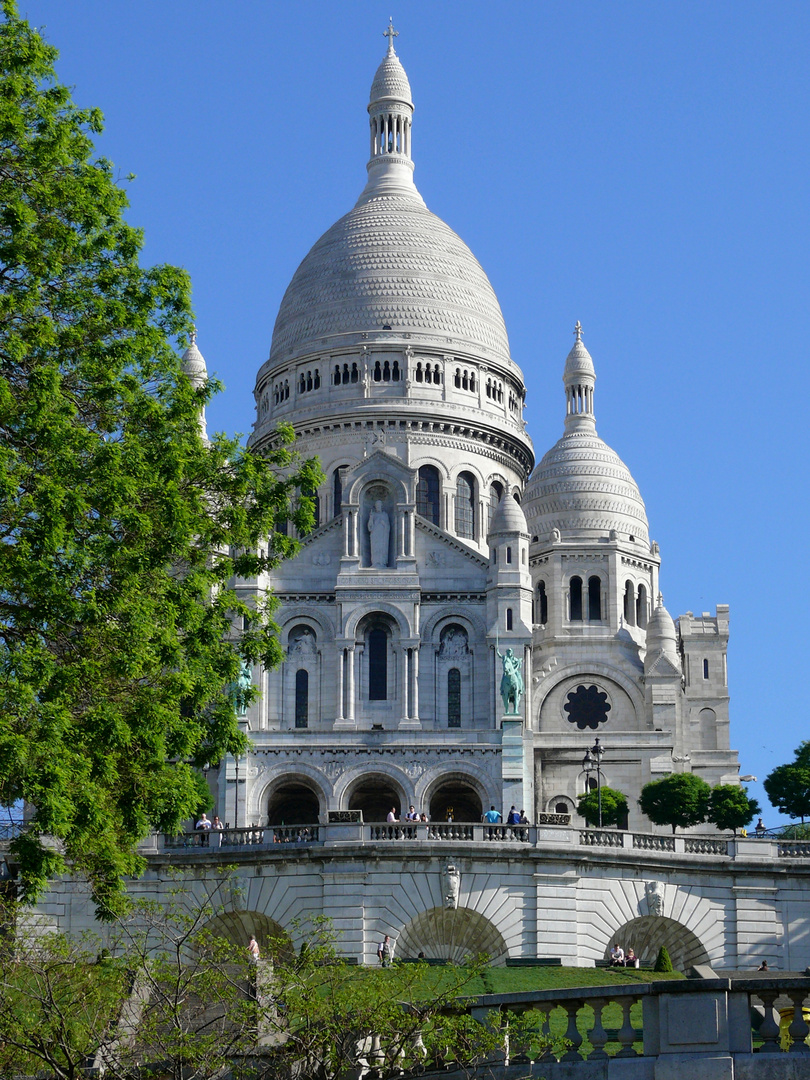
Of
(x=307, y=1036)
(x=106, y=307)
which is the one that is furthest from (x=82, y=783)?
(x=106, y=307)

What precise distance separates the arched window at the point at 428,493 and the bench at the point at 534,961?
157 feet

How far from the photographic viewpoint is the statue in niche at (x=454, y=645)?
8062 centimetres

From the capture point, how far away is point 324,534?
273ft

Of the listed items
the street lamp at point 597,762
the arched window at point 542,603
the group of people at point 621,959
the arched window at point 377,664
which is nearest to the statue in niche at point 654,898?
the group of people at point 621,959

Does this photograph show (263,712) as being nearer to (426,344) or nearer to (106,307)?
(426,344)

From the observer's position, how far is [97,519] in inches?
1222

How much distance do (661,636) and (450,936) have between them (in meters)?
Result: 42.2

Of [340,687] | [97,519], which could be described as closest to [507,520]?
[340,687]

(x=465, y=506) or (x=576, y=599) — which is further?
(x=465, y=506)

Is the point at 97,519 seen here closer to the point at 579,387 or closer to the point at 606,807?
the point at 606,807

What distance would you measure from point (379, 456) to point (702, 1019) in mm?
59663

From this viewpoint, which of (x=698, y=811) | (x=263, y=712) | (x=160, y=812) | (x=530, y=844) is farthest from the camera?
(x=263, y=712)

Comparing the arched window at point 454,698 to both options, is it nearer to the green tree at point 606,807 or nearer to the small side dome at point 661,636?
the green tree at point 606,807

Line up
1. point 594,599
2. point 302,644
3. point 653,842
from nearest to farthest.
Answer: point 653,842, point 302,644, point 594,599
